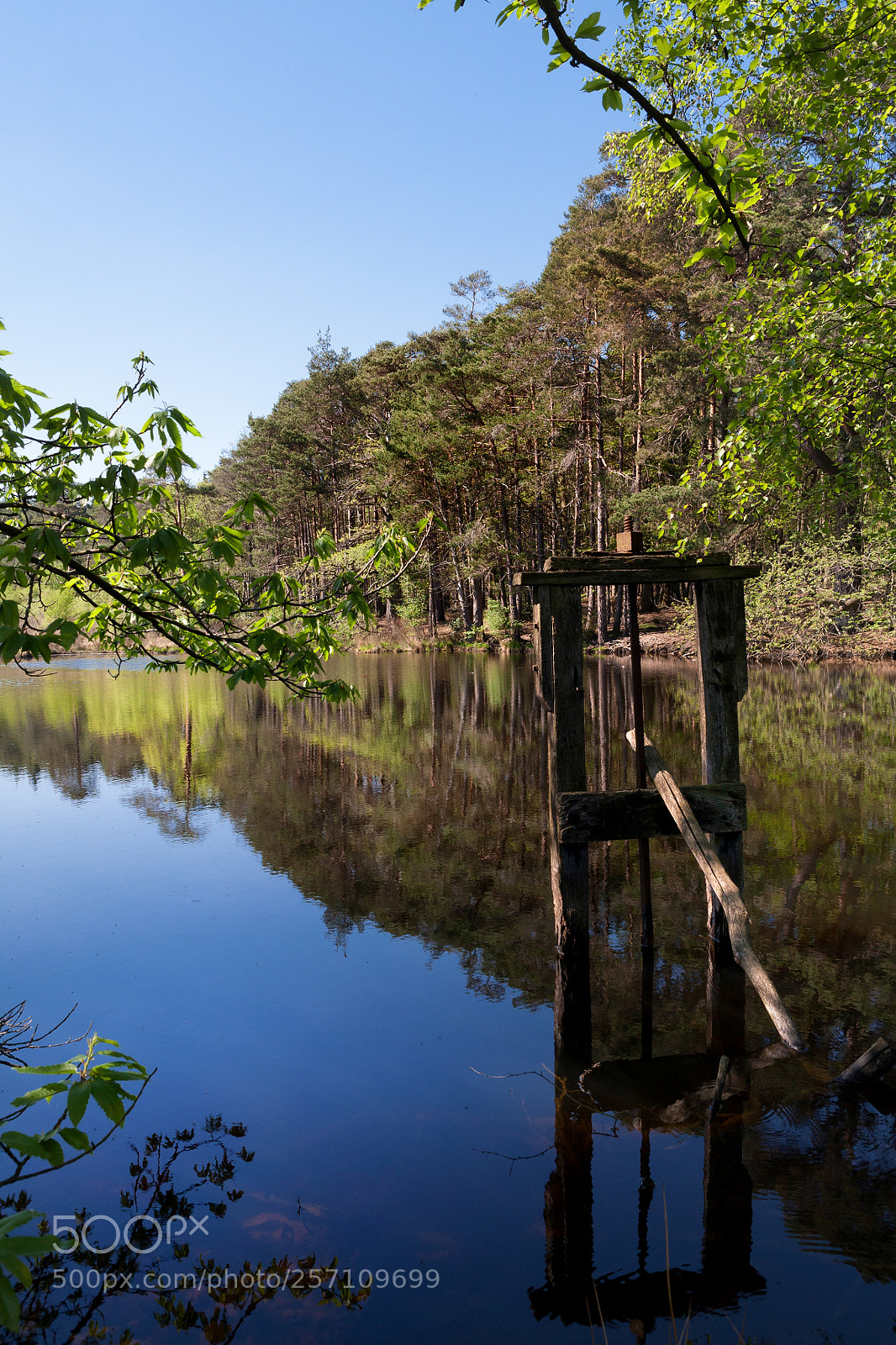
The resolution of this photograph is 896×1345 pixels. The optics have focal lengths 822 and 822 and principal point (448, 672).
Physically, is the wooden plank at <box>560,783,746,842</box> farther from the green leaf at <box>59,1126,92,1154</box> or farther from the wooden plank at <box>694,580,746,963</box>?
the green leaf at <box>59,1126,92,1154</box>

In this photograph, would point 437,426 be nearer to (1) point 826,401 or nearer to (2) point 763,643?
(2) point 763,643

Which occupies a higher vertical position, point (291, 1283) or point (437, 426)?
point (437, 426)

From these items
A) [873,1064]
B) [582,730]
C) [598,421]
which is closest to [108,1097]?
[873,1064]

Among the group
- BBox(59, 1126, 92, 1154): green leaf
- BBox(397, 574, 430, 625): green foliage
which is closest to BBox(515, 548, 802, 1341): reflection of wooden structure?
BBox(59, 1126, 92, 1154): green leaf

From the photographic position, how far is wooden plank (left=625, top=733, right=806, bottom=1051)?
13.3 feet

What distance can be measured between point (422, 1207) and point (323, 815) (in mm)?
8793

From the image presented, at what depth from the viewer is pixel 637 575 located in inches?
255

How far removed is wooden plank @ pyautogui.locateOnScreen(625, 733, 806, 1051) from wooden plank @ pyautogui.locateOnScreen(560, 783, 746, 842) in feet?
0.59

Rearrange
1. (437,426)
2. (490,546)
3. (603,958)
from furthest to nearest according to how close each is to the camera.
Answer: (490,546) < (437,426) < (603,958)

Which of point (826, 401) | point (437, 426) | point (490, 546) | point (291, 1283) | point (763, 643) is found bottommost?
point (291, 1283)

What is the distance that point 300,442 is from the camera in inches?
2205

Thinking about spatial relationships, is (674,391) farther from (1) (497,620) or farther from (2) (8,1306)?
(2) (8,1306)

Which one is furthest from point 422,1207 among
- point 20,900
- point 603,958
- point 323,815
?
point 323,815

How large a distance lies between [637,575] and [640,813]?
1853mm
